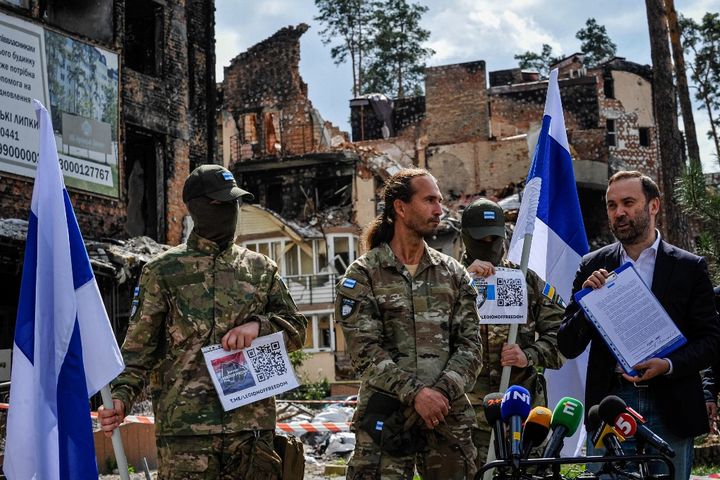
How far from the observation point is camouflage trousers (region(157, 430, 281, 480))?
208 inches

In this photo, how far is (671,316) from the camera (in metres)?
5.46

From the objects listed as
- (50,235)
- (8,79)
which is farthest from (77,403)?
(8,79)

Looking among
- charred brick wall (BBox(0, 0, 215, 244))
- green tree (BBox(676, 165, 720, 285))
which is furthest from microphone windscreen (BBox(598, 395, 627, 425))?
charred brick wall (BBox(0, 0, 215, 244))

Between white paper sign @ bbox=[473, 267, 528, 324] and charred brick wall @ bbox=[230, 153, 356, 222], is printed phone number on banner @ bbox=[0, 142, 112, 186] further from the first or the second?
charred brick wall @ bbox=[230, 153, 356, 222]

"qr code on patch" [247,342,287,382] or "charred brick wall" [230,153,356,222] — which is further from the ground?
"charred brick wall" [230,153,356,222]

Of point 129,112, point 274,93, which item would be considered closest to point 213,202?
point 129,112

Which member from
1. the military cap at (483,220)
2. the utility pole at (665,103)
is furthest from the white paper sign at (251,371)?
the utility pole at (665,103)

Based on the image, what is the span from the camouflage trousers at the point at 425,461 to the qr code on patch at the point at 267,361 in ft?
Answer: 1.83

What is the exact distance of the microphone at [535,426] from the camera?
4.09 meters

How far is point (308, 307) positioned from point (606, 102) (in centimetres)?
1904

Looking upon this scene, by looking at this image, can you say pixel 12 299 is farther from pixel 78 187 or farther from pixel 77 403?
pixel 77 403

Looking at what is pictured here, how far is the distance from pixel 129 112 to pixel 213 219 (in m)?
15.3

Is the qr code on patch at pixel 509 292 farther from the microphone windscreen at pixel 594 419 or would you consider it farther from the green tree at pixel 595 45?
the green tree at pixel 595 45

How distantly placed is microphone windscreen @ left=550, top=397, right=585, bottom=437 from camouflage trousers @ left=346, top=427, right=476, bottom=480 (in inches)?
52.6
